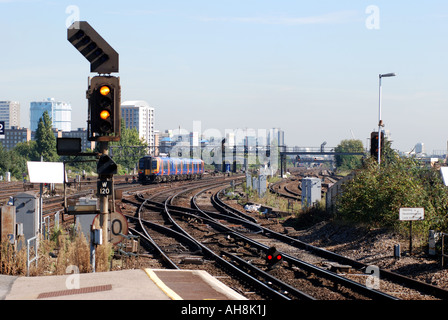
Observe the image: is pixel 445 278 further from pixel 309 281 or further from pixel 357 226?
pixel 357 226

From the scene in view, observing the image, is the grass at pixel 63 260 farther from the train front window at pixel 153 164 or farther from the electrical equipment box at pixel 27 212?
the train front window at pixel 153 164

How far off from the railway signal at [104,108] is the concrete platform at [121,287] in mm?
2524

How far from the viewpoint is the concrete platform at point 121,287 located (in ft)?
30.8

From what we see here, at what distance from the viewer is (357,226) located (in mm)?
21531

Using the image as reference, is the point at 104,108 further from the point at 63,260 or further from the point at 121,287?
the point at 63,260

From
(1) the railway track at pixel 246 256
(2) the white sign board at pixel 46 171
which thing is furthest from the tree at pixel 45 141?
(2) the white sign board at pixel 46 171

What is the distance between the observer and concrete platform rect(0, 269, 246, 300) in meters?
9.39

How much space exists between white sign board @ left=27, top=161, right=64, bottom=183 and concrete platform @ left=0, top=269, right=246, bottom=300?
368cm

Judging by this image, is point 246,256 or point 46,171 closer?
point 46,171

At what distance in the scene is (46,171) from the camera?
15.4 metres

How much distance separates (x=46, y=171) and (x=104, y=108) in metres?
5.89

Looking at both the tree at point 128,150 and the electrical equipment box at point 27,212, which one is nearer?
the electrical equipment box at point 27,212

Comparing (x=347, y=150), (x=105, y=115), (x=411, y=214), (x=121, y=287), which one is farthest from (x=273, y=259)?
(x=347, y=150)
